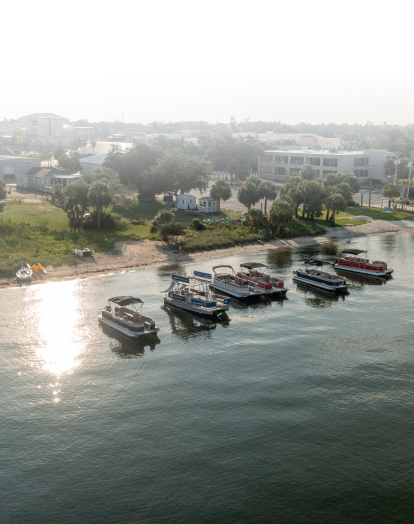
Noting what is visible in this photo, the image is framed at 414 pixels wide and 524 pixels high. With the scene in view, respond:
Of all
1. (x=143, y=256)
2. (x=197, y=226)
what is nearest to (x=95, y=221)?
(x=197, y=226)

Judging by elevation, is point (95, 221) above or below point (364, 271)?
above

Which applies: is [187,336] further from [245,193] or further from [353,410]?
[245,193]

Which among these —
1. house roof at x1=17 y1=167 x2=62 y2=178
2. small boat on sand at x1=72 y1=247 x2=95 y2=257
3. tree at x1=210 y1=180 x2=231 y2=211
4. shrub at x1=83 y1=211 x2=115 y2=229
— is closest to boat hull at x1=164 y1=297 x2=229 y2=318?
small boat on sand at x1=72 y1=247 x2=95 y2=257

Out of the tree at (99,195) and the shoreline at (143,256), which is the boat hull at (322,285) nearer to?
the shoreline at (143,256)

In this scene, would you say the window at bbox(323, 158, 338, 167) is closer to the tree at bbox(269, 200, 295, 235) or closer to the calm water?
the tree at bbox(269, 200, 295, 235)

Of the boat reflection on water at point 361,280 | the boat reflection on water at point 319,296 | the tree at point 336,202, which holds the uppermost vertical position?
the tree at point 336,202

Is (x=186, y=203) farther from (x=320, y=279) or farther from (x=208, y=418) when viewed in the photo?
(x=208, y=418)

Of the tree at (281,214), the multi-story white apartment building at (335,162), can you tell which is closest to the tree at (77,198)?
the tree at (281,214)
